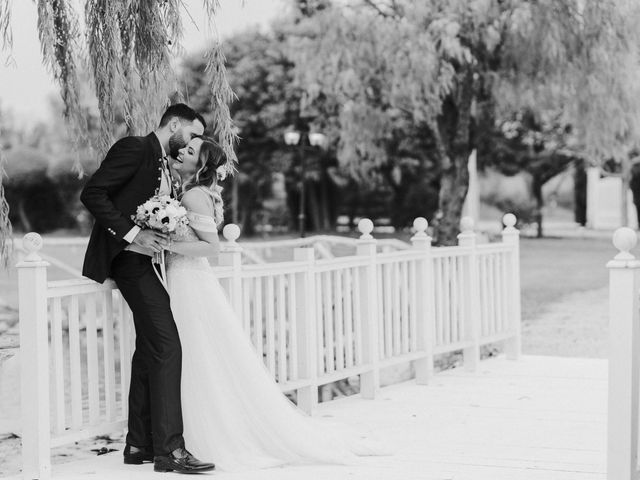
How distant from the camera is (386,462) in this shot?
187 inches

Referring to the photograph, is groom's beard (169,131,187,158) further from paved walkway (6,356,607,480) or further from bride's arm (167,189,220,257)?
paved walkway (6,356,607,480)

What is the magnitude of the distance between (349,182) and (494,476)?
27779 millimetres

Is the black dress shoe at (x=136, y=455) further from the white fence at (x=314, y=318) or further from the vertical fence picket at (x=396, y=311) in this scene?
the vertical fence picket at (x=396, y=311)

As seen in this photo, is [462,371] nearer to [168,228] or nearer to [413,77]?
[168,228]

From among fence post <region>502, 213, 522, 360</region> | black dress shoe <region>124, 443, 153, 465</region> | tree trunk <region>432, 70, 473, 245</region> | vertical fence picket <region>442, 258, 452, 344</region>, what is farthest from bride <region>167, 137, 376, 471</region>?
tree trunk <region>432, 70, 473, 245</region>

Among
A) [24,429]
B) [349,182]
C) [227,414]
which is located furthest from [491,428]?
[349,182]

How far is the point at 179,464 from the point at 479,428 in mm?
1855

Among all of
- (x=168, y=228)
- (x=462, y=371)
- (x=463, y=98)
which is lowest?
(x=462, y=371)

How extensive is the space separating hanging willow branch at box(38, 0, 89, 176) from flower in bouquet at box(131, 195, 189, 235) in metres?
1.31

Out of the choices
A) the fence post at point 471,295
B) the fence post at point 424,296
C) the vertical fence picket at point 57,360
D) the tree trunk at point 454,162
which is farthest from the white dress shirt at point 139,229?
the tree trunk at point 454,162

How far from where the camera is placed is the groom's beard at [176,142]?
15.4ft

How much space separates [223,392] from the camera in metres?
4.70

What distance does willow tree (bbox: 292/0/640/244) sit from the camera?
1538cm

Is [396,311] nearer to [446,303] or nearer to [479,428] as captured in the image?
[446,303]
